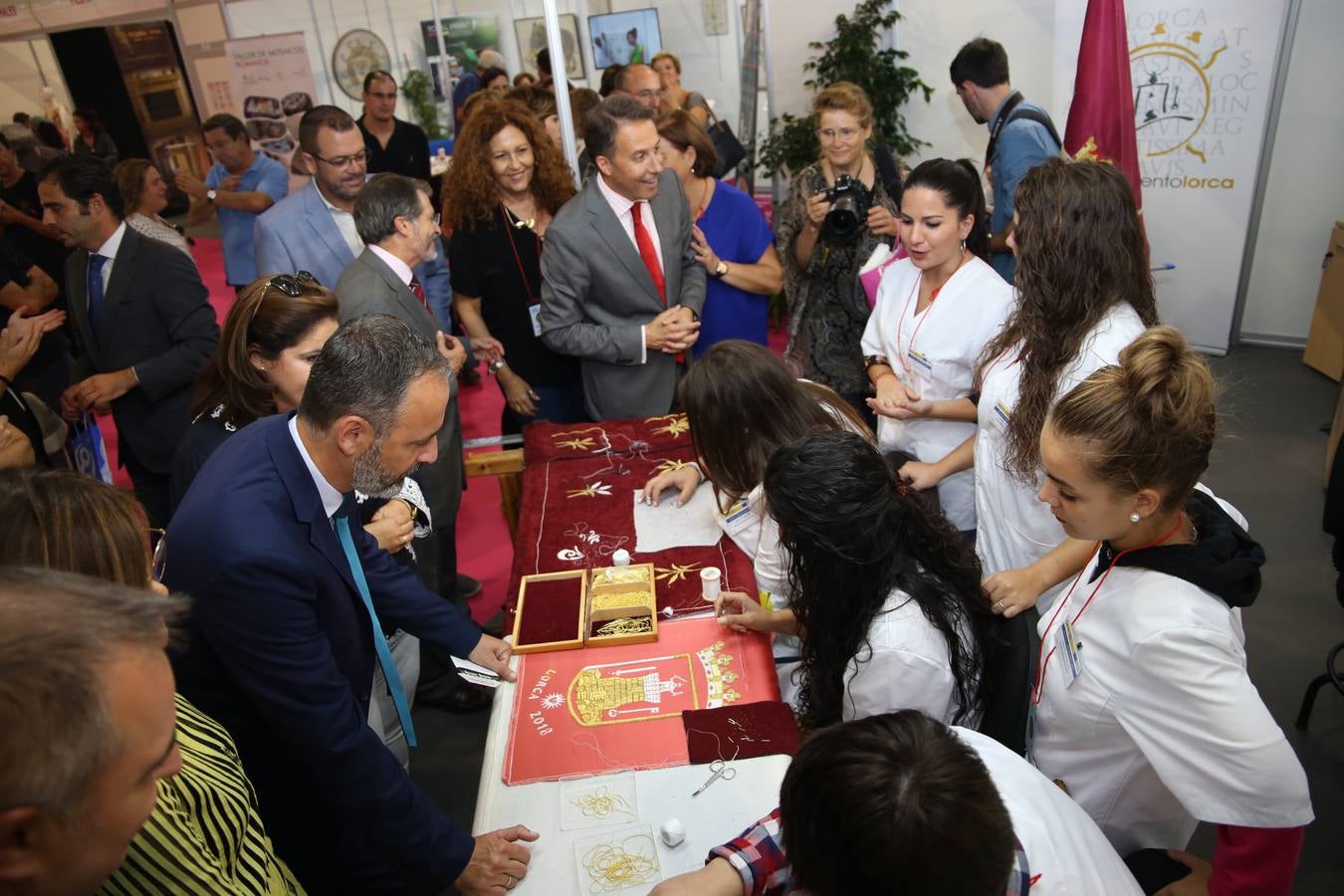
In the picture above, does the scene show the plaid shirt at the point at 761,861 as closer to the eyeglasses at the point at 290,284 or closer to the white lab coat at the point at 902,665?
the white lab coat at the point at 902,665

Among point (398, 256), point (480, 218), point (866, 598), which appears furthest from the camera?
point (480, 218)

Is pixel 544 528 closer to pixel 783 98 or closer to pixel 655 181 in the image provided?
pixel 655 181

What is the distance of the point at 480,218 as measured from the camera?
3361 mm

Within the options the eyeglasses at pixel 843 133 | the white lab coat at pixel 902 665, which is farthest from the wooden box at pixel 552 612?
the eyeglasses at pixel 843 133

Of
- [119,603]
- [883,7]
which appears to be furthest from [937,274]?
[883,7]

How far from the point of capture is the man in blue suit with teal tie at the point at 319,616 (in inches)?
57.2

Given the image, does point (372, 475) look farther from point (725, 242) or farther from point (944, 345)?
point (725, 242)

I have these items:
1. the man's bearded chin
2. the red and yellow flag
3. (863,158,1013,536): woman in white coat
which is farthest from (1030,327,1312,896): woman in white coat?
the red and yellow flag

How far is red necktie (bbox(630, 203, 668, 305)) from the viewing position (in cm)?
319

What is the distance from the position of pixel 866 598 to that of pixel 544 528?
1196 millimetres

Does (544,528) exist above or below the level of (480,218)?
below

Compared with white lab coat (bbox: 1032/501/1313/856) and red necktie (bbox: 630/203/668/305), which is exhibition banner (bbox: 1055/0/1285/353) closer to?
red necktie (bbox: 630/203/668/305)

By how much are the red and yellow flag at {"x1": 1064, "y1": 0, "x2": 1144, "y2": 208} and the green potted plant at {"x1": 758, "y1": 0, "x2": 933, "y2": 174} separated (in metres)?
1.41

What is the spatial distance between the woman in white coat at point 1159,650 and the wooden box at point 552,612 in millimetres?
1042
